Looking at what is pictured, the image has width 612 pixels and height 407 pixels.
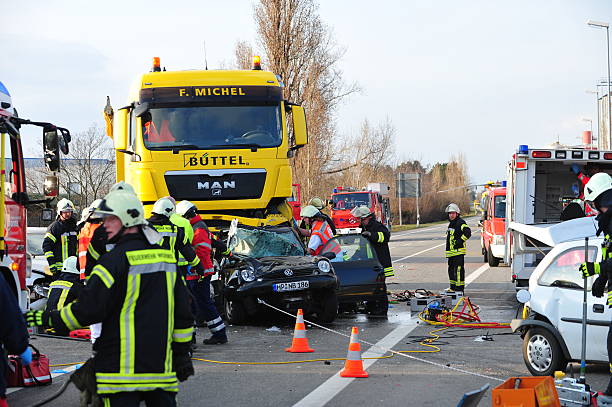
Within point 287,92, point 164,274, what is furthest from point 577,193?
point 287,92

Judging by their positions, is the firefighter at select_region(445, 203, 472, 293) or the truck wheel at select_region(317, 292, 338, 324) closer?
the truck wheel at select_region(317, 292, 338, 324)

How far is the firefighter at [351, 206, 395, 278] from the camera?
1523 centimetres

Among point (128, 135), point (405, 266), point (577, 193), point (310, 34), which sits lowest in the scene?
point (405, 266)

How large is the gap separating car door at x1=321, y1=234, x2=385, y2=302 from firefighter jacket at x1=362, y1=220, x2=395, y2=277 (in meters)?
0.23

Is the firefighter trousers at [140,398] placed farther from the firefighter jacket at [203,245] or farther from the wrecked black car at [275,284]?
the wrecked black car at [275,284]

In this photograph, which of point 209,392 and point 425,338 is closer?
point 209,392

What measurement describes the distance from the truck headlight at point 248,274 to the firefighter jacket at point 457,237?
4819 mm

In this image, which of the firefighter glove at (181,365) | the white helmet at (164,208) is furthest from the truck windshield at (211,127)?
the firefighter glove at (181,365)

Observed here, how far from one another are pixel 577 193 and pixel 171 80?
7912 millimetres

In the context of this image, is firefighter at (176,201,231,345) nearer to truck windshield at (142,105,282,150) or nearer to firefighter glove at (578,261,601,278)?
truck windshield at (142,105,282,150)

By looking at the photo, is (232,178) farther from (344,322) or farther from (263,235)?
(344,322)

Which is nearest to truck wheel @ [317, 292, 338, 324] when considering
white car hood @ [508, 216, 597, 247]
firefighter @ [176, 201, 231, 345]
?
firefighter @ [176, 201, 231, 345]

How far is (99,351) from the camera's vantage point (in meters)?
5.07

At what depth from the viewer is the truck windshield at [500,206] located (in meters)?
26.4
